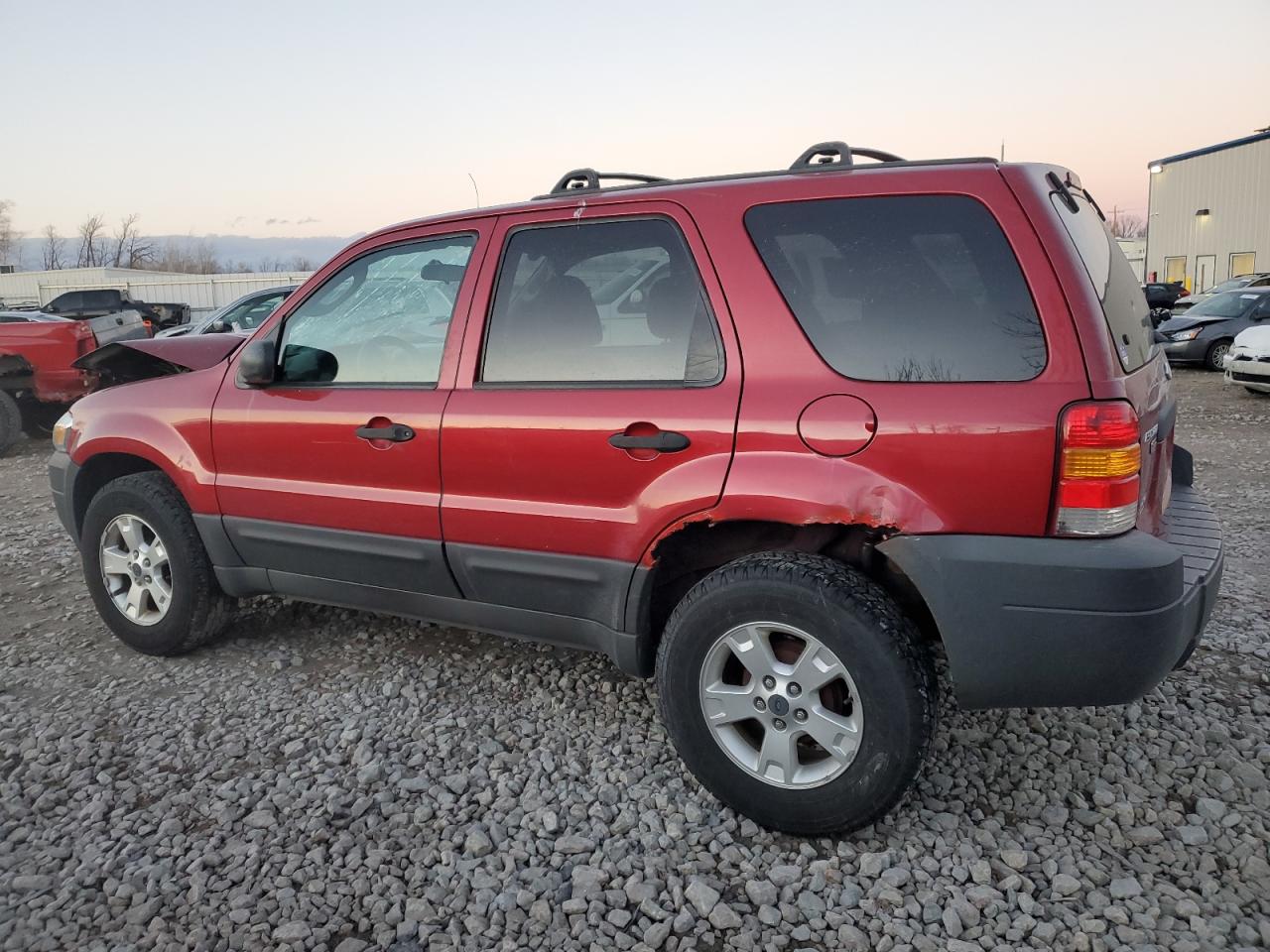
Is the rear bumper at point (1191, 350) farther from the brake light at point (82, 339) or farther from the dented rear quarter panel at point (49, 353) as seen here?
the dented rear quarter panel at point (49, 353)

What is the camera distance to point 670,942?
233cm

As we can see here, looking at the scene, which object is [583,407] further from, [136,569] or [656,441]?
[136,569]

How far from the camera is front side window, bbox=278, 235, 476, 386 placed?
3363mm

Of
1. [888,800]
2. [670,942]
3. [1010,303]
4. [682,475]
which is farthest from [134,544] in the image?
[1010,303]

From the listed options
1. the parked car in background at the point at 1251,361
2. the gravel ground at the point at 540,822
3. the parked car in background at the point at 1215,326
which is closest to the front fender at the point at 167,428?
the gravel ground at the point at 540,822

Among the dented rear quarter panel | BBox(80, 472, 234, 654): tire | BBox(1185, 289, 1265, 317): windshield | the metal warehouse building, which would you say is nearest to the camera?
BBox(80, 472, 234, 654): tire

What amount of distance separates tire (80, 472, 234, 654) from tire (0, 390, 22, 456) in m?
7.57

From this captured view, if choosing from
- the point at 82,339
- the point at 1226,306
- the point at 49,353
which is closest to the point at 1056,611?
the point at 82,339

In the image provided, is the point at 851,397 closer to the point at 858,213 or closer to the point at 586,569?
the point at 858,213

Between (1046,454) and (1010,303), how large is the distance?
41cm

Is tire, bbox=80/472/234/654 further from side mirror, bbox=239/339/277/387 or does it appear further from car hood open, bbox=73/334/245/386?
side mirror, bbox=239/339/277/387

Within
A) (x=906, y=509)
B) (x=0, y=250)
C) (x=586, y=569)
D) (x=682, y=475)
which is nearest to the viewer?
(x=906, y=509)

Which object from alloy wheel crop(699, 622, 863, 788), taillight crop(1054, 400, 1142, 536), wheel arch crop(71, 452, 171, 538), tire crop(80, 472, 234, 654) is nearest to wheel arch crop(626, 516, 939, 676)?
alloy wheel crop(699, 622, 863, 788)

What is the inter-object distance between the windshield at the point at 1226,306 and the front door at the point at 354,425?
50.7 ft
